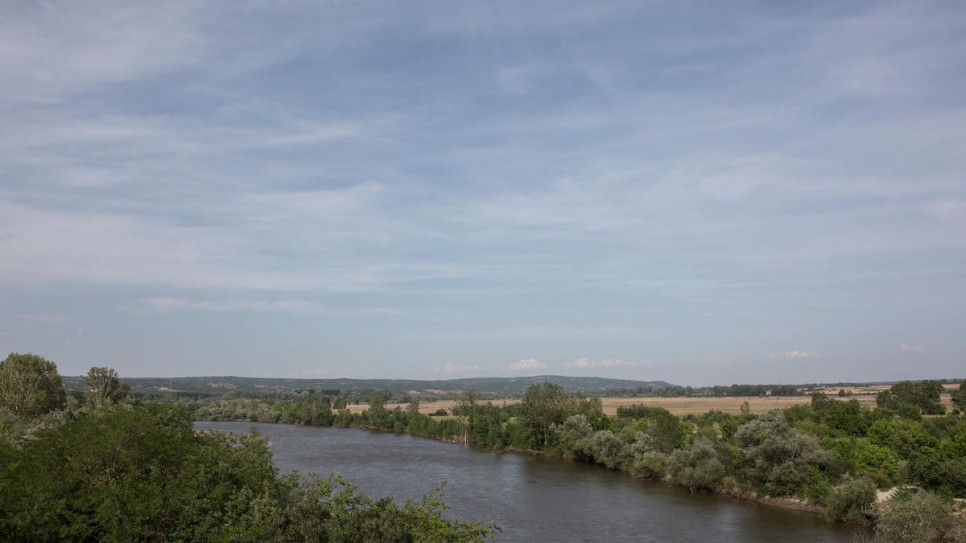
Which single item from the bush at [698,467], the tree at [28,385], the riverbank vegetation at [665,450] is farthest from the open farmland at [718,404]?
the tree at [28,385]

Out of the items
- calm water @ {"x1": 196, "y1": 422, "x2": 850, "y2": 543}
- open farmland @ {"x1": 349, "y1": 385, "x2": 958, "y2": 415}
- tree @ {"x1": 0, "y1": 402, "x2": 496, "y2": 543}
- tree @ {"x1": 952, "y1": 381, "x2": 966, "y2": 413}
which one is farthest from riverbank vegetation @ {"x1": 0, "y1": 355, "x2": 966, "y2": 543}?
open farmland @ {"x1": 349, "y1": 385, "x2": 958, "y2": 415}

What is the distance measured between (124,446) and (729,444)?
44.7 meters

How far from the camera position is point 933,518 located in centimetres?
2803

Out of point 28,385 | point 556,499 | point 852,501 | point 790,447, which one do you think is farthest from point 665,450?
point 28,385

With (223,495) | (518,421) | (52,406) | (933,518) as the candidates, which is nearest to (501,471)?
(518,421)

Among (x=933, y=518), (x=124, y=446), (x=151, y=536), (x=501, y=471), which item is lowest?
(x=501, y=471)

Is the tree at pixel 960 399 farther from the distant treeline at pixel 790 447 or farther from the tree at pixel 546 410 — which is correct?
the tree at pixel 546 410

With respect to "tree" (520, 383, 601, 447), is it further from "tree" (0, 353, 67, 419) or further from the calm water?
"tree" (0, 353, 67, 419)

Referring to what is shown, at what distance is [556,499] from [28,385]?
57982mm

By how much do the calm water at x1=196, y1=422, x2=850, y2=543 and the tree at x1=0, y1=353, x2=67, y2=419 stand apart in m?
24.7

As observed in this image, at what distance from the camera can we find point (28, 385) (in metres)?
A: 67.0

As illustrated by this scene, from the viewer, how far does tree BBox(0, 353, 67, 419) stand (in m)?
64.9

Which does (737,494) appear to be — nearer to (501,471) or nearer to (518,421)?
(501,471)

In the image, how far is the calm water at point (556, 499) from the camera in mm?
34706
